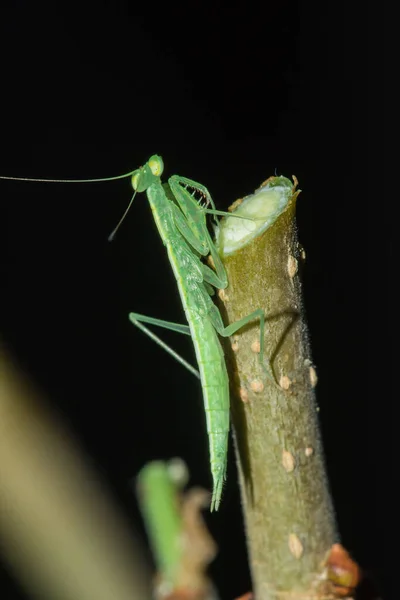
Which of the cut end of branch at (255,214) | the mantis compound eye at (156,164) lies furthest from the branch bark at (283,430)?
the mantis compound eye at (156,164)

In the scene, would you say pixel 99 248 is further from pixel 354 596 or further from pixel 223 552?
pixel 354 596

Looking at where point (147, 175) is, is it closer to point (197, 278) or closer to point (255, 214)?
point (197, 278)

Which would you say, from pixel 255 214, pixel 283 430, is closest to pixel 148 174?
pixel 255 214

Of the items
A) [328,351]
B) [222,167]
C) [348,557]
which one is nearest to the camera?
[348,557]

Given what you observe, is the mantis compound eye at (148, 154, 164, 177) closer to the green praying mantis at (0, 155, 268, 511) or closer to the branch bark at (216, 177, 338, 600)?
the green praying mantis at (0, 155, 268, 511)

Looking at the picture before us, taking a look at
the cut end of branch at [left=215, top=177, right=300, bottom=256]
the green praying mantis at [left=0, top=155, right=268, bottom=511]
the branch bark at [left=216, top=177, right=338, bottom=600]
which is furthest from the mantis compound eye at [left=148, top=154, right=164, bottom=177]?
the branch bark at [left=216, top=177, right=338, bottom=600]

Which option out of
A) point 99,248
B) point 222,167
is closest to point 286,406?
point 99,248

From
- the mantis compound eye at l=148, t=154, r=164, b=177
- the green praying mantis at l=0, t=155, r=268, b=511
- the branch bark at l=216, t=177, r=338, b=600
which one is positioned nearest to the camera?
the branch bark at l=216, t=177, r=338, b=600
